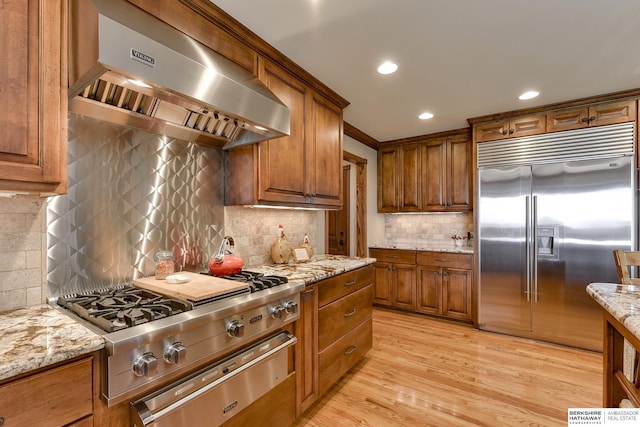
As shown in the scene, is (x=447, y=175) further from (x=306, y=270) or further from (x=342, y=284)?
(x=306, y=270)

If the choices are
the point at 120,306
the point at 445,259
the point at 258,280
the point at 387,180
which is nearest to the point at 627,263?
the point at 258,280

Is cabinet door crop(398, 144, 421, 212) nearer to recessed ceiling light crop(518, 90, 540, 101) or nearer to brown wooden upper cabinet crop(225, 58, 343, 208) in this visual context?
recessed ceiling light crop(518, 90, 540, 101)

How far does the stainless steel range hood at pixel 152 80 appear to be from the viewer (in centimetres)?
103

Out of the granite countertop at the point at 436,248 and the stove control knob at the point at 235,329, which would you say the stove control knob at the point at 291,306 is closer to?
the stove control knob at the point at 235,329

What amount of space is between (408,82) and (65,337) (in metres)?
2.68

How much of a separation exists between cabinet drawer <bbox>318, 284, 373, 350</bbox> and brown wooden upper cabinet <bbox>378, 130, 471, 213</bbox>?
2.01 m

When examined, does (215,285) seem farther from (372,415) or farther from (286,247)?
(372,415)

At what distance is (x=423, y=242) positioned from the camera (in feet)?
14.5

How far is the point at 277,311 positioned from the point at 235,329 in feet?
0.94

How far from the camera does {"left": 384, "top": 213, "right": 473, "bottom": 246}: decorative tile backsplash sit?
4.15 m

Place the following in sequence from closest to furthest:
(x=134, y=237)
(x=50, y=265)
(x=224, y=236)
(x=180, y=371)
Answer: (x=180, y=371), (x=50, y=265), (x=134, y=237), (x=224, y=236)

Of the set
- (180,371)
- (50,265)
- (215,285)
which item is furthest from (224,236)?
(180,371)

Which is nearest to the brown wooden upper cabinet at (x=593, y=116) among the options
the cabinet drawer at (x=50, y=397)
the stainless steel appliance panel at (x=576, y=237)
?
the stainless steel appliance panel at (x=576, y=237)

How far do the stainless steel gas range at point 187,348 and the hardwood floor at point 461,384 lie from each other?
76cm
